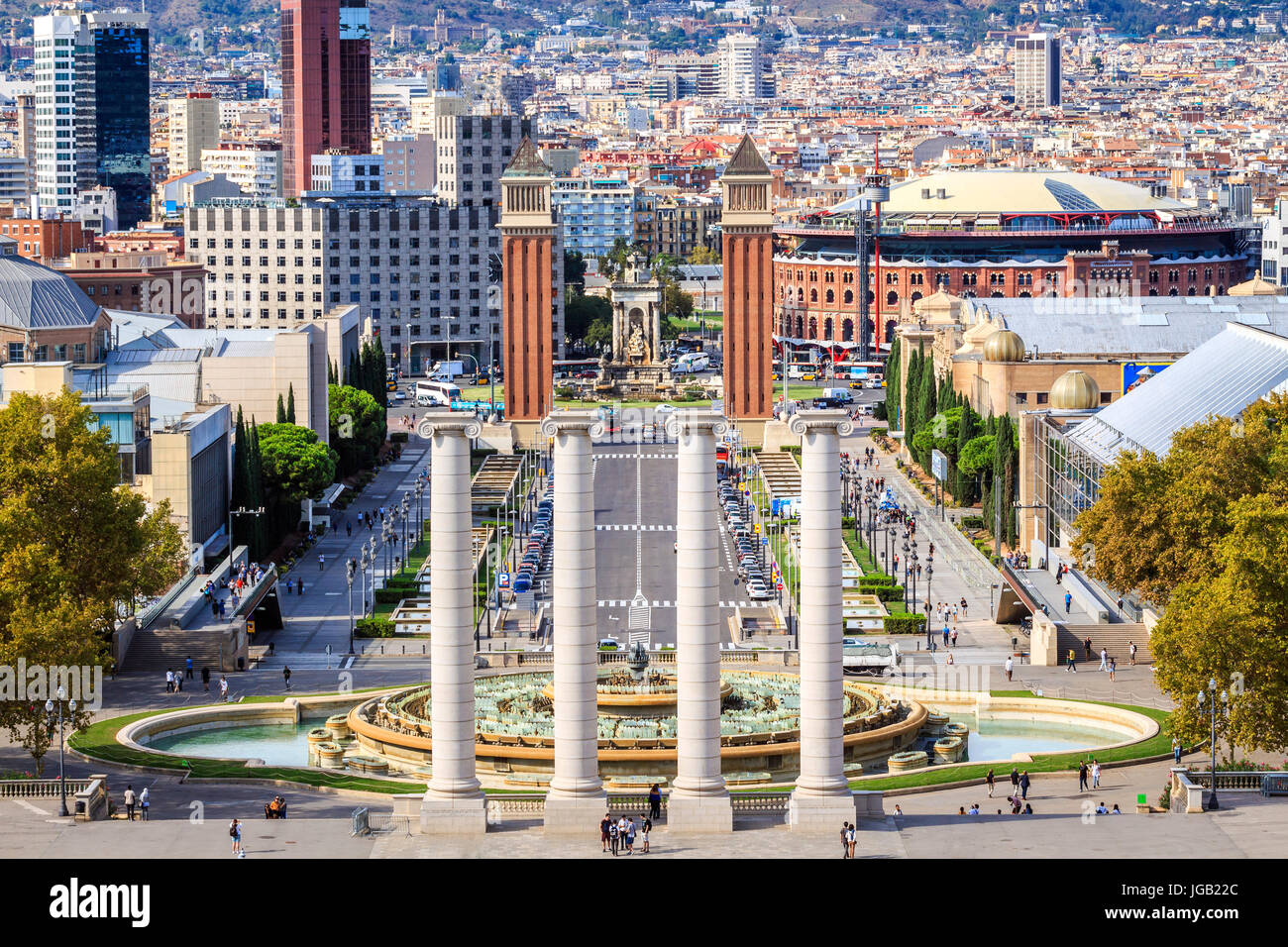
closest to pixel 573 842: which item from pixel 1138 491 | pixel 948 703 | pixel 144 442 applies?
pixel 948 703

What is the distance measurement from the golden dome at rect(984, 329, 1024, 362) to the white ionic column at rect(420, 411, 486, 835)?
8178 centimetres

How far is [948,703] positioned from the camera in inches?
3408

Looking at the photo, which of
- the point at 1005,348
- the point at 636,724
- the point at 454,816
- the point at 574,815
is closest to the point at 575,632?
the point at 574,815

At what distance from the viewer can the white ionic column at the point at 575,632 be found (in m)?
61.8

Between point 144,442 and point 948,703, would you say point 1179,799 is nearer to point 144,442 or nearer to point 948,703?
point 948,703

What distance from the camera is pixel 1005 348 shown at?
141375 millimetres

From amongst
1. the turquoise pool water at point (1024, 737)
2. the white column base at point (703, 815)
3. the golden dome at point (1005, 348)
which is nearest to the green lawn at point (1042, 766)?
the turquoise pool water at point (1024, 737)

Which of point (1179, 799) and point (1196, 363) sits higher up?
point (1196, 363)

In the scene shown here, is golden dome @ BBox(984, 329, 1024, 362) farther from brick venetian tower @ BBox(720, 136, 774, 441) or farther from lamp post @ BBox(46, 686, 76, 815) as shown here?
lamp post @ BBox(46, 686, 76, 815)

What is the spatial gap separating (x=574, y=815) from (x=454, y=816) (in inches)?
112

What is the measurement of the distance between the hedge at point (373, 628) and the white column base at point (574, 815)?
4432cm

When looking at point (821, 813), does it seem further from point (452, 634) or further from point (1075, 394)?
point (1075, 394)

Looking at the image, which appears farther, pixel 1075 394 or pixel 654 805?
pixel 1075 394
